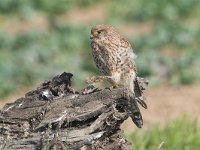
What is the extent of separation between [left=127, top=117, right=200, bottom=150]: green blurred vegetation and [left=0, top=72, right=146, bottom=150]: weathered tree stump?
4.56 ft

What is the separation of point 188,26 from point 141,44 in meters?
1.78

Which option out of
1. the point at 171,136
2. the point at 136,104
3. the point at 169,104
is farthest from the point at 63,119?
the point at 169,104

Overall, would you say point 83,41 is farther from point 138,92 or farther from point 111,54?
point 111,54

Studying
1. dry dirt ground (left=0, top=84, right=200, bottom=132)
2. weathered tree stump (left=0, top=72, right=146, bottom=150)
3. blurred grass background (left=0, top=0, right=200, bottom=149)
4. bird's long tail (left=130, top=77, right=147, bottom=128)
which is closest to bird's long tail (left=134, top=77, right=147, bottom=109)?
bird's long tail (left=130, top=77, right=147, bottom=128)

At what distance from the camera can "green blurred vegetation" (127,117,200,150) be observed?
26.8 ft

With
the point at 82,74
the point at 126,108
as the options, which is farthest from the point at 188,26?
the point at 126,108

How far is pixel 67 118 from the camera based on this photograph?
6.35 meters

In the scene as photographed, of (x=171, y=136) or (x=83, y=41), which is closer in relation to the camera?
(x=171, y=136)

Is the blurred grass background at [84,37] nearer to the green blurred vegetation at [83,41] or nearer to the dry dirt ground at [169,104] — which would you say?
the green blurred vegetation at [83,41]

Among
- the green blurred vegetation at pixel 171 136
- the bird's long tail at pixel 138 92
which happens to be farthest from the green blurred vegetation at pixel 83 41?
the bird's long tail at pixel 138 92

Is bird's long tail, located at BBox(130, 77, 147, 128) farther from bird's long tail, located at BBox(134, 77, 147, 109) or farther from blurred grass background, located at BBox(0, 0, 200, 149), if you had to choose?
blurred grass background, located at BBox(0, 0, 200, 149)

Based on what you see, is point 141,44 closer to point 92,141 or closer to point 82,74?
point 82,74

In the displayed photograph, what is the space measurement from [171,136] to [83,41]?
28.3 ft

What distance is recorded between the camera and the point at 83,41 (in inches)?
663
